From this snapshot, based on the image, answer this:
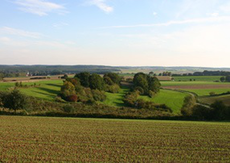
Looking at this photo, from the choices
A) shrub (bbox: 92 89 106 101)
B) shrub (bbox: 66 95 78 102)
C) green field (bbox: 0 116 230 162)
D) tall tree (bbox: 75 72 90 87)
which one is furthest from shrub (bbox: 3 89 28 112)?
tall tree (bbox: 75 72 90 87)

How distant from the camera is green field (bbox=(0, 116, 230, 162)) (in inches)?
668

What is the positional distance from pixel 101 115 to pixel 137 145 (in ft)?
68.6

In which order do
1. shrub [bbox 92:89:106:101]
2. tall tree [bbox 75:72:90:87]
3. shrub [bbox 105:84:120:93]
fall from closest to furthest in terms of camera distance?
shrub [bbox 92:89:106:101] → tall tree [bbox 75:72:90:87] → shrub [bbox 105:84:120:93]

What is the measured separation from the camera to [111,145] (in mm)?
20250

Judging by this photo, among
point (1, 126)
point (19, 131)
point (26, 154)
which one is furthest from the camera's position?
point (1, 126)

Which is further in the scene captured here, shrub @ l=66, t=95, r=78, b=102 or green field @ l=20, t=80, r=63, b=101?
shrub @ l=66, t=95, r=78, b=102

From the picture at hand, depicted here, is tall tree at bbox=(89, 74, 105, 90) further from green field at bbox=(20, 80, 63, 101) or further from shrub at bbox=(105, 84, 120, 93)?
green field at bbox=(20, 80, 63, 101)

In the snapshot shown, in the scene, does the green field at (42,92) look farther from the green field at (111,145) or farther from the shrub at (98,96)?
the green field at (111,145)

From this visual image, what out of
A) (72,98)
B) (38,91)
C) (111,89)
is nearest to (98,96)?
(72,98)

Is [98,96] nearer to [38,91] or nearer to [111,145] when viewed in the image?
[38,91]

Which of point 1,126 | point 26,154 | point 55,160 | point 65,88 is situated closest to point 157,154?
point 55,160

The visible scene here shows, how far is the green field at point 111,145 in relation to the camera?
17.0 metres

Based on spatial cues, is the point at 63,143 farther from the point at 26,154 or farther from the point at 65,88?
the point at 65,88

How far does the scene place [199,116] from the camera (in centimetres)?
A: 4212
